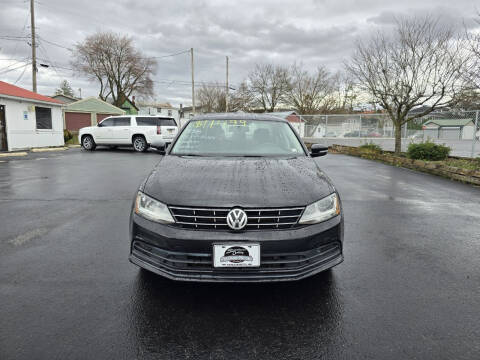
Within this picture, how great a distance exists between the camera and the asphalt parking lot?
1.99 metres

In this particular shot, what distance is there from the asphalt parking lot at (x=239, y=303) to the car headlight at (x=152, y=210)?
66 cm

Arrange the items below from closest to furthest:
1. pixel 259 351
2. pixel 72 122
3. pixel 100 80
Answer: pixel 259 351
pixel 72 122
pixel 100 80

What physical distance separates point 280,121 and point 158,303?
2.84m

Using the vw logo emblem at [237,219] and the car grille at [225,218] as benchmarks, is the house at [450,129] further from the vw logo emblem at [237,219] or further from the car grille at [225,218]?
the vw logo emblem at [237,219]

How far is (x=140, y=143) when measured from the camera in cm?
1672

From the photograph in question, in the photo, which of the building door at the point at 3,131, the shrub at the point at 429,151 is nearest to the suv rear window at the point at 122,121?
the building door at the point at 3,131

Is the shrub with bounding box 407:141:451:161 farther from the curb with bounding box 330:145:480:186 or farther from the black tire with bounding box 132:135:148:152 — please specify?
the black tire with bounding box 132:135:148:152

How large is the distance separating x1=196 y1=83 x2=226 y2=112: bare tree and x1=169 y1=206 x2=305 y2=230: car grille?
5536 cm

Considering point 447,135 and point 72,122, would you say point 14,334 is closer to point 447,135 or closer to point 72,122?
point 447,135

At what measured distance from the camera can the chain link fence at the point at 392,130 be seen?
1084 centimetres

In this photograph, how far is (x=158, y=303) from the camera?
2469mm

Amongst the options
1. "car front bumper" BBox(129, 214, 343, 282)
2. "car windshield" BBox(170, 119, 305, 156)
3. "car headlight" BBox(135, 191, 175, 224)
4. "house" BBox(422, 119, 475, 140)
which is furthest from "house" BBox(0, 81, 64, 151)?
"house" BBox(422, 119, 475, 140)

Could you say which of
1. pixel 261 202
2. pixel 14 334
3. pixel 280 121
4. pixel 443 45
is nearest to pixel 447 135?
pixel 443 45

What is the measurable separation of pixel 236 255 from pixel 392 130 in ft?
53.3
